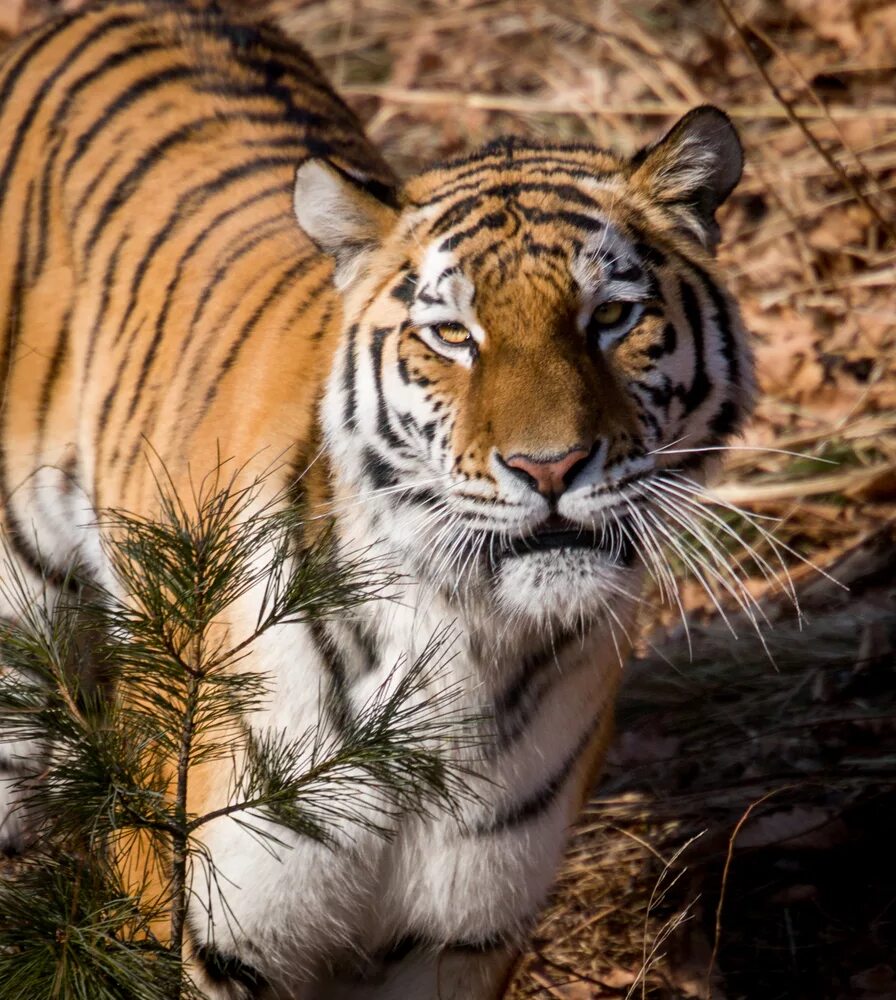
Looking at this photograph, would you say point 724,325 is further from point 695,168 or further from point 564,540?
point 564,540

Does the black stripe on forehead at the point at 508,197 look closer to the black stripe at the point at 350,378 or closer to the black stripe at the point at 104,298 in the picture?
A: the black stripe at the point at 350,378

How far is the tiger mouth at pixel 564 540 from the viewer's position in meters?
2.17

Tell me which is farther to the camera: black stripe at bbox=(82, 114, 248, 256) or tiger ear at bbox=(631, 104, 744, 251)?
black stripe at bbox=(82, 114, 248, 256)

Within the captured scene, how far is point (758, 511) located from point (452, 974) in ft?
6.61

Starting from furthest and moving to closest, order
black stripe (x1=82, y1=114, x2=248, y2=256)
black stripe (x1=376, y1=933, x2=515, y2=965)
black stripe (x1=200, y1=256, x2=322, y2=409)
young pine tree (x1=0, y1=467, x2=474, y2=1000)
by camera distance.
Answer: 1. black stripe (x1=82, y1=114, x2=248, y2=256)
2. black stripe (x1=200, y1=256, x2=322, y2=409)
3. black stripe (x1=376, y1=933, x2=515, y2=965)
4. young pine tree (x1=0, y1=467, x2=474, y2=1000)

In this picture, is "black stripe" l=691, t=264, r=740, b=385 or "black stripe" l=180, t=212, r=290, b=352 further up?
"black stripe" l=180, t=212, r=290, b=352

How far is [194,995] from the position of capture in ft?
7.30

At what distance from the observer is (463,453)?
2170 millimetres

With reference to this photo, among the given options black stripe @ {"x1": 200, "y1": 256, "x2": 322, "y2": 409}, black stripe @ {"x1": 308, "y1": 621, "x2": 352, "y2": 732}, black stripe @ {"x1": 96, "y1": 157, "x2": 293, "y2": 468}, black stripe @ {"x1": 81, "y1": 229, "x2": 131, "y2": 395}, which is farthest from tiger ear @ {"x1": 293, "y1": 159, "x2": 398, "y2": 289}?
black stripe @ {"x1": 81, "y1": 229, "x2": 131, "y2": 395}

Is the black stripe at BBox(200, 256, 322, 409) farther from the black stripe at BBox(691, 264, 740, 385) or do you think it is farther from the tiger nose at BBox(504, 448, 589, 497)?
the tiger nose at BBox(504, 448, 589, 497)

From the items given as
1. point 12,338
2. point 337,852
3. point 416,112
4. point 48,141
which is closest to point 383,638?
point 337,852

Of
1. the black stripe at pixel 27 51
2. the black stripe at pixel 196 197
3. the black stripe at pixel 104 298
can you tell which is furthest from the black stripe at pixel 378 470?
the black stripe at pixel 27 51

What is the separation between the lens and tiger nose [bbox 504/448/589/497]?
2.07 metres

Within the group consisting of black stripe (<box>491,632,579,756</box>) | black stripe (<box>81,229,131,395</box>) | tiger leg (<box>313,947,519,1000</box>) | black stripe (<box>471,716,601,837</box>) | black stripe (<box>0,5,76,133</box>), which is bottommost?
tiger leg (<box>313,947,519,1000</box>)
